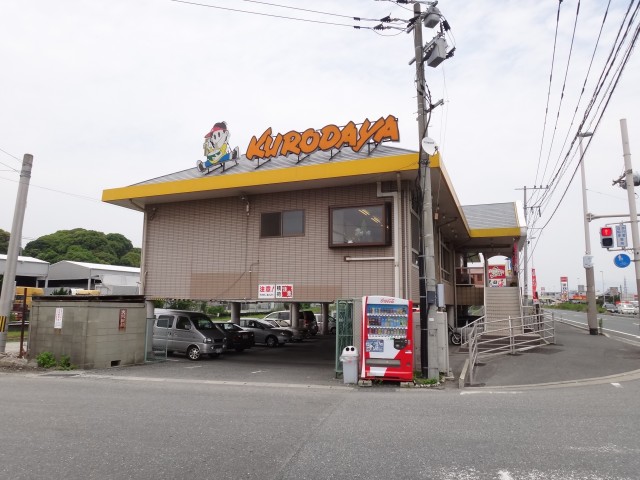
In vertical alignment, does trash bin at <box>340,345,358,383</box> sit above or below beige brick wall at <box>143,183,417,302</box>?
below

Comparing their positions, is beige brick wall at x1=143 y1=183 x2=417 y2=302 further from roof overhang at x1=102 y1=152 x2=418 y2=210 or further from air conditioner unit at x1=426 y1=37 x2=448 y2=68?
air conditioner unit at x1=426 y1=37 x2=448 y2=68

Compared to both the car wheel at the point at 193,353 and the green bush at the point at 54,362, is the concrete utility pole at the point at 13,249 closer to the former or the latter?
the green bush at the point at 54,362

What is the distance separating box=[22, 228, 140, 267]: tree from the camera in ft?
226

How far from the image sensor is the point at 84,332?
47.4 feet

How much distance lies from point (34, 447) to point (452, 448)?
5.17m

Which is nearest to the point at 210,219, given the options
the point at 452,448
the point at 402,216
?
the point at 402,216

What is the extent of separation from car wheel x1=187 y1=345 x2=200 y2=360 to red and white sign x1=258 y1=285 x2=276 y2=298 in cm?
423

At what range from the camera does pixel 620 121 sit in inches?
653

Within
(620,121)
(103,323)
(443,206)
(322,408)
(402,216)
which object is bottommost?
(322,408)

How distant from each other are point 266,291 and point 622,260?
12836mm

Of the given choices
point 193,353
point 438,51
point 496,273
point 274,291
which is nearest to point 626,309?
point 496,273

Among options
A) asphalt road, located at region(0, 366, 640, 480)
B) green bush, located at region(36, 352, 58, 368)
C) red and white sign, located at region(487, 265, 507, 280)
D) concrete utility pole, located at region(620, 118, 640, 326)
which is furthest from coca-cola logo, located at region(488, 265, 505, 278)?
green bush, located at region(36, 352, 58, 368)

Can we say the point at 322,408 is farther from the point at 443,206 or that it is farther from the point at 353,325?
the point at 443,206

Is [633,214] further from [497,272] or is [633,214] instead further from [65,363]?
[65,363]
